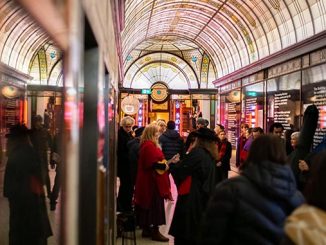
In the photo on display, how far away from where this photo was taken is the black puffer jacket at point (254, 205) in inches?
117

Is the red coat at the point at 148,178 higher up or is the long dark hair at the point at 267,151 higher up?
the long dark hair at the point at 267,151

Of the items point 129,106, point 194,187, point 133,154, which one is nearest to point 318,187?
point 194,187

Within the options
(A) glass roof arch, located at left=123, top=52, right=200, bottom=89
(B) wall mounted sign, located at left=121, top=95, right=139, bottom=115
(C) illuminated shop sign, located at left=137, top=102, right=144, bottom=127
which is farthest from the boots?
(A) glass roof arch, located at left=123, top=52, right=200, bottom=89

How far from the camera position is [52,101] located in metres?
1.94

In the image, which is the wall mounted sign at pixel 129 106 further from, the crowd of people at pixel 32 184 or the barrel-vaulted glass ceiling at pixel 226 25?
the crowd of people at pixel 32 184

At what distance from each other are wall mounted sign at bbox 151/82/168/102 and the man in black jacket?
19.2 meters

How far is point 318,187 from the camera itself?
2.16 meters

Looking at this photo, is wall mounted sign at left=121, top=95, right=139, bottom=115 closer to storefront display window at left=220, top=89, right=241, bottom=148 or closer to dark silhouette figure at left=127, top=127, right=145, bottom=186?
storefront display window at left=220, top=89, right=241, bottom=148

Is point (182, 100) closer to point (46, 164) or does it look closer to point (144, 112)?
point (144, 112)

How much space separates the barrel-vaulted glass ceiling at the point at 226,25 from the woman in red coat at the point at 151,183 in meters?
5.83

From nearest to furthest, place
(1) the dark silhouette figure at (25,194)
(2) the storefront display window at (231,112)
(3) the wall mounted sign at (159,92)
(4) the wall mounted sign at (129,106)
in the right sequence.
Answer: (1) the dark silhouette figure at (25,194) < (4) the wall mounted sign at (129,106) < (2) the storefront display window at (231,112) < (3) the wall mounted sign at (159,92)

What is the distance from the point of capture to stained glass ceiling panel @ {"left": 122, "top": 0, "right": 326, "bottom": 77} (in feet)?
40.2

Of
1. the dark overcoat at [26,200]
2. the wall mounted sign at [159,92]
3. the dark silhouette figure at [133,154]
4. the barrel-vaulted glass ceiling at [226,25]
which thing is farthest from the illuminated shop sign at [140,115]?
the dark overcoat at [26,200]

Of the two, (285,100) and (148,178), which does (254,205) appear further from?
(285,100)
